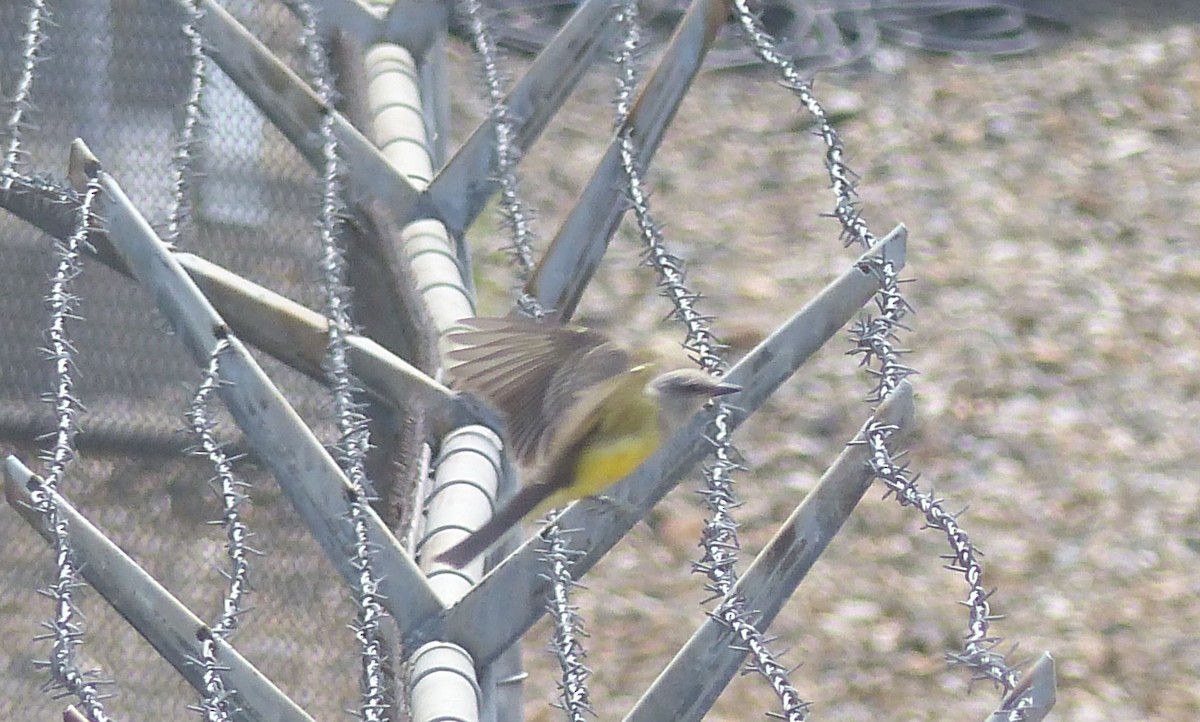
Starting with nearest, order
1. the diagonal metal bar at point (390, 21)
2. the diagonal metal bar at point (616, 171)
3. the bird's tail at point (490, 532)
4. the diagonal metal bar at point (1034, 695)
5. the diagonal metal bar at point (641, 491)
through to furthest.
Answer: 1. the diagonal metal bar at point (1034, 695)
2. the diagonal metal bar at point (641, 491)
3. the bird's tail at point (490, 532)
4. the diagonal metal bar at point (616, 171)
5. the diagonal metal bar at point (390, 21)

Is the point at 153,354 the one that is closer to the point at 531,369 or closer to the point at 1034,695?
the point at 531,369

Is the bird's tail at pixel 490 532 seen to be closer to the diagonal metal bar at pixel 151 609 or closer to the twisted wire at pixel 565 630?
the twisted wire at pixel 565 630

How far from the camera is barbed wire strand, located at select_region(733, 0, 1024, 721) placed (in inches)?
52.8

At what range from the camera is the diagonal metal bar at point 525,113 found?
227cm

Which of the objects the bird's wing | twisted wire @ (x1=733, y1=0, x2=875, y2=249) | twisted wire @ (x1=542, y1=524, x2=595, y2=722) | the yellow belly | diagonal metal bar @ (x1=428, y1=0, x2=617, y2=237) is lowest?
twisted wire @ (x1=542, y1=524, x2=595, y2=722)

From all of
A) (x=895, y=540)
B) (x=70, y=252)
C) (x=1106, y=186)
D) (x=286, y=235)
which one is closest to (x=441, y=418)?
(x=70, y=252)

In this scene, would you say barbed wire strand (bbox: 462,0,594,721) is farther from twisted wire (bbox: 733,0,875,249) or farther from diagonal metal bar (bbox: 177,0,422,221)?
twisted wire (bbox: 733,0,875,249)

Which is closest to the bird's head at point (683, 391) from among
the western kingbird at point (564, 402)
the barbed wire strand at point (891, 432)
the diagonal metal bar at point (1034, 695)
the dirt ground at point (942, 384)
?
the western kingbird at point (564, 402)

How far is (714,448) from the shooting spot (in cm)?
174

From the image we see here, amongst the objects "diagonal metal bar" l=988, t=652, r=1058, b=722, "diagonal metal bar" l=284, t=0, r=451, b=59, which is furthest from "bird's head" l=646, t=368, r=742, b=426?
"diagonal metal bar" l=284, t=0, r=451, b=59

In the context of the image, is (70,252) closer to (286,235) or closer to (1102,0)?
(286,235)

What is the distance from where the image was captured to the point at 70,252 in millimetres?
1608

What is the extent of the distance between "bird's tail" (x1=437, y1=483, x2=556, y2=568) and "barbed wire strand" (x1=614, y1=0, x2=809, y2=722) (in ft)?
0.74

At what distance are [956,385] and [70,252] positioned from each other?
3932mm
